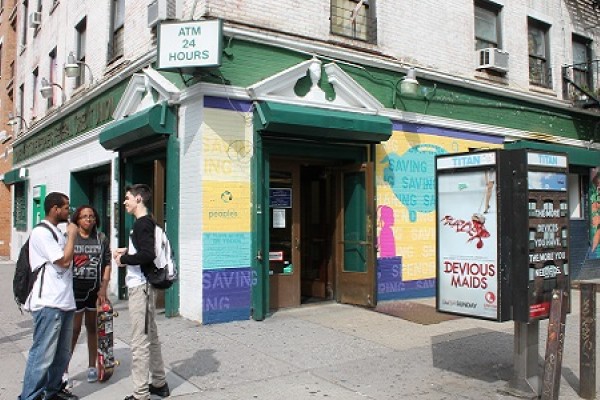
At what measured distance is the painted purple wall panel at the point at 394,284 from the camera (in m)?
9.98

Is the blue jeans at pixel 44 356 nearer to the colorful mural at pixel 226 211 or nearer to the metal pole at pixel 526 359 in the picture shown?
the colorful mural at pixel 226 211

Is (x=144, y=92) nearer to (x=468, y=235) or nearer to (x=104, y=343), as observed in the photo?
(x=104, y=343)

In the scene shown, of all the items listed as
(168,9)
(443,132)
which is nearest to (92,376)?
(168,9)

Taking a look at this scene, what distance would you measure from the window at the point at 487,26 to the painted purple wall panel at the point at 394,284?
559cm

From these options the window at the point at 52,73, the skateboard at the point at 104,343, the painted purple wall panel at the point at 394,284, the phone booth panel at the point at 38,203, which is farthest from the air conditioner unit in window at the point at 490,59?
the phone booth panel at the point at 38,203

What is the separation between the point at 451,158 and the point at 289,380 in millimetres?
2822

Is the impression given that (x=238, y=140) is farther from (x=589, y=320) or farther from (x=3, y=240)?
(x=3, y=240)

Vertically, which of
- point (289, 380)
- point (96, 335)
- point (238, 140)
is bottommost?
point (289, 380)

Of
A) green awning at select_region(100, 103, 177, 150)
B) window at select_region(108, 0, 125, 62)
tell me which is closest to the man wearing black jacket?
green awning at select_region(100, 103, 177, 150)

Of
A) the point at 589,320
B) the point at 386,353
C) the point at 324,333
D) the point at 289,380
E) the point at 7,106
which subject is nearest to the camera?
the point at 589,320

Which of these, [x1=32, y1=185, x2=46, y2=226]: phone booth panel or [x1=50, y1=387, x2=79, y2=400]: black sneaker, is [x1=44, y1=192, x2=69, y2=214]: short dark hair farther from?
[x1=32, y1=185, x2=46, y2=226]: phone booth panel

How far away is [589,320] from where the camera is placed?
199 inches

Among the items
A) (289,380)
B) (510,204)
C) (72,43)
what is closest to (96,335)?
(289,380)

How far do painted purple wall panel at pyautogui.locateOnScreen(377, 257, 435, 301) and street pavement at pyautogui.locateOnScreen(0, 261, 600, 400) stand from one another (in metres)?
1.15
